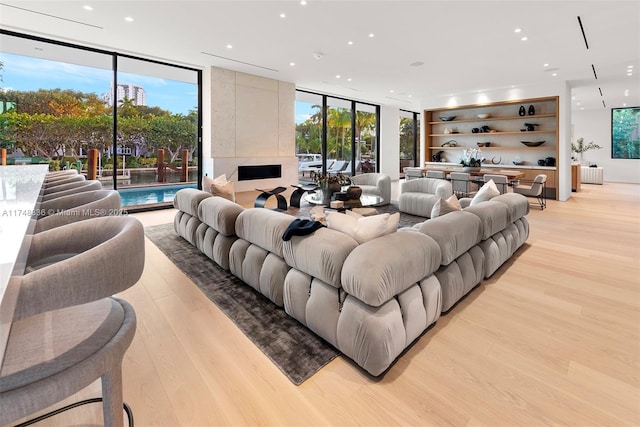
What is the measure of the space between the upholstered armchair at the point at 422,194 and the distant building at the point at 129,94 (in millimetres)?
5573

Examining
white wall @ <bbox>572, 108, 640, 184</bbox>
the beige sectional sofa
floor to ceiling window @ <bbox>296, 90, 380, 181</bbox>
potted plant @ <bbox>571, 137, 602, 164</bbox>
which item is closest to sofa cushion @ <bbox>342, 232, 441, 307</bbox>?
the beige sectional sofa

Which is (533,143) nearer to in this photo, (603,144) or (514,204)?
(514,204)

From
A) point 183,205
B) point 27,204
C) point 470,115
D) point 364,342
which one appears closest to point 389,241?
point 364,342

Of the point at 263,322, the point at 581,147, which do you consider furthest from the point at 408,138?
the point at 263,322

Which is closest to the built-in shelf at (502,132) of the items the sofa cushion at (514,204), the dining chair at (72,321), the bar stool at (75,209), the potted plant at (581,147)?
the potted plant at (581,147)

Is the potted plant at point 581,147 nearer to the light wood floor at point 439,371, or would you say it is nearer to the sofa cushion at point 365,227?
the light wood floor at point 439,371

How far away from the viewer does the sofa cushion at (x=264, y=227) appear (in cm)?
242

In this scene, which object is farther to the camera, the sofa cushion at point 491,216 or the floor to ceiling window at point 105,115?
the floor to ceiling window at point 105,115

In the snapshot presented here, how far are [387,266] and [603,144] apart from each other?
14980 mm

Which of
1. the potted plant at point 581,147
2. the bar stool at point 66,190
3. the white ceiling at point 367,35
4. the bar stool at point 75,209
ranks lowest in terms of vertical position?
the bar stool at point 75,209

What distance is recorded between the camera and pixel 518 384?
1.74 metres

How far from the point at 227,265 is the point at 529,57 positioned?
21.7 ft

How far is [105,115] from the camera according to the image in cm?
598

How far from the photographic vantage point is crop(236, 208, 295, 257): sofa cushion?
242cm
